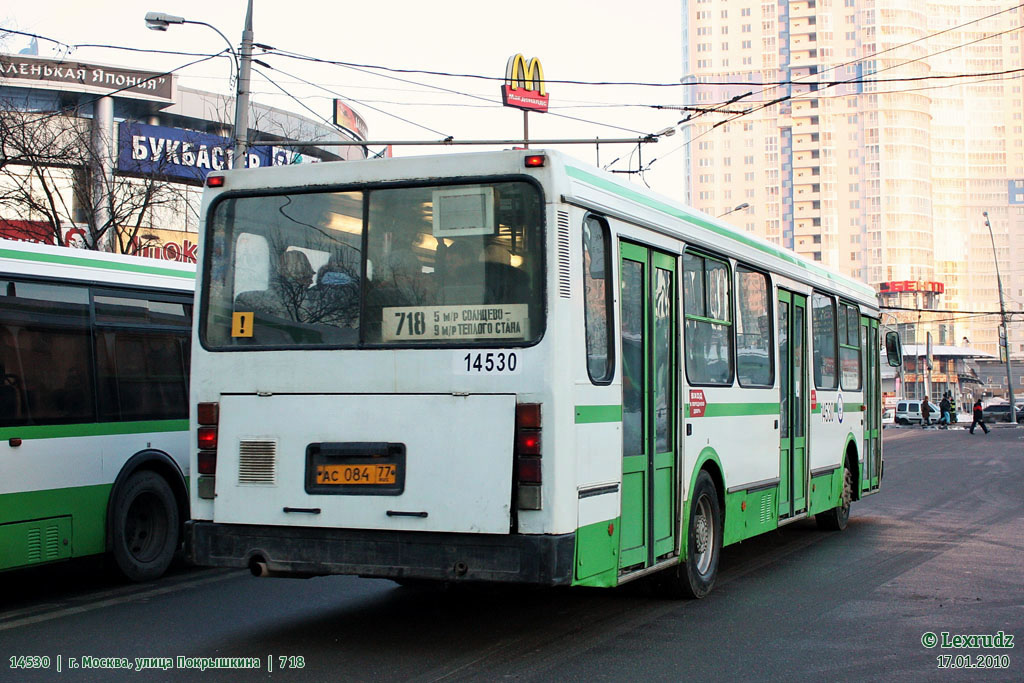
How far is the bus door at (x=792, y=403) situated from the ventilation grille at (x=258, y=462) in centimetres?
549

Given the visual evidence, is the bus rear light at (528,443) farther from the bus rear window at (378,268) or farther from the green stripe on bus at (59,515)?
the green stripe on bus at (59,515)

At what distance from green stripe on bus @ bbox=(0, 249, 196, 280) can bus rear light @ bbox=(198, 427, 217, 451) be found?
271 centimetres

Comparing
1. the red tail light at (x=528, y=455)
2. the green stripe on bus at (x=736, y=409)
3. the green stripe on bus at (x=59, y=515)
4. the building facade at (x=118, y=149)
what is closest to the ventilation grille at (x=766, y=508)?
the green stripe on bus at (x=736, y=409)

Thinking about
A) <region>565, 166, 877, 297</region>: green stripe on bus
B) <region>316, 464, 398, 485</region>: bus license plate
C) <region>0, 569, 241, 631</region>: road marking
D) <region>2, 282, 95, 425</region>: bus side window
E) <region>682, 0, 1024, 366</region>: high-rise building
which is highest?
<region>682, 0, 1024, 366</region>: high-rise building

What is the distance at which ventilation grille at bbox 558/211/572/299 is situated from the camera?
6.53m

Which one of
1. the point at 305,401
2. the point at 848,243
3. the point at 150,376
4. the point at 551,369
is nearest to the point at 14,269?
the point at 150,376

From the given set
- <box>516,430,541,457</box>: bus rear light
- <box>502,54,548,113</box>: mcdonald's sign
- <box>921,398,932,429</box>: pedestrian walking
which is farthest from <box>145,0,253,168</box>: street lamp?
<box>921,398,932,429</box>: pedestrian walking

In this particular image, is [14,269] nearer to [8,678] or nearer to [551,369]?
[8,678]

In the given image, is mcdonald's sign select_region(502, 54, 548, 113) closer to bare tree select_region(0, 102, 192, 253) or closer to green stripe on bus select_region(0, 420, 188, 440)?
bare tree select_region(0, 102, 192, 253)

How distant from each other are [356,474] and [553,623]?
195 centimetres

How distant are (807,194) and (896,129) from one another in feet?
46.0

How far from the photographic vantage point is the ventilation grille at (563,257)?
653 centimetres

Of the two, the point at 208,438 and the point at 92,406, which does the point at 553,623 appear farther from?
the point at 92,406

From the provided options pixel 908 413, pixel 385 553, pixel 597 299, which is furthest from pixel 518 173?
pixel 908 413
